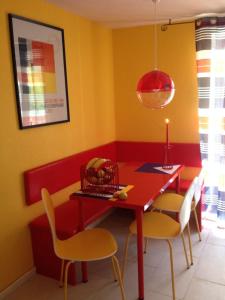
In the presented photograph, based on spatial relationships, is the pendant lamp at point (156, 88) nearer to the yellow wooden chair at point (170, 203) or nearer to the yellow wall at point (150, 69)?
the yellow wooden chair at point (170, 203)

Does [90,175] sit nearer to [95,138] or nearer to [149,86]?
[149,86]

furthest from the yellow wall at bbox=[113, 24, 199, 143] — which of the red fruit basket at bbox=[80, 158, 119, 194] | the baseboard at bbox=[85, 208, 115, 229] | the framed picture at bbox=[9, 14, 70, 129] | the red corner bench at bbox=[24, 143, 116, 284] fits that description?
the red fruit basket at bbox=[80, 158, 119, 194]

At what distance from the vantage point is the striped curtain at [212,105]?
284cm

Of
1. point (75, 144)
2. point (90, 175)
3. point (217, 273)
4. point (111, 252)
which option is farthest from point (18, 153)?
point (217, 273)

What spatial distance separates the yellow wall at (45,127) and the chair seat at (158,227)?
0.88m

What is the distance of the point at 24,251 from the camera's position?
2.32 m

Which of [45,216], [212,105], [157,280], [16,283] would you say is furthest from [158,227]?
[212,105]

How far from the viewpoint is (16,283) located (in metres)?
2.25

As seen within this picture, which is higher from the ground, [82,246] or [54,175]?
[54,175]

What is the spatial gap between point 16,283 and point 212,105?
2328 millimetres

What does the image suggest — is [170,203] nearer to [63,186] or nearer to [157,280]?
[157,280]

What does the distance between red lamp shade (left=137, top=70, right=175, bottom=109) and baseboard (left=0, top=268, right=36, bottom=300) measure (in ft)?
5.25

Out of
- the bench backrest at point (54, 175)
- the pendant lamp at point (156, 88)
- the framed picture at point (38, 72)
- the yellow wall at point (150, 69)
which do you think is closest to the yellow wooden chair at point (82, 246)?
the bench backrest at point (54, 175)

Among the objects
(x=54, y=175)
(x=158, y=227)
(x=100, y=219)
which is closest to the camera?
(x=158, y=227)
